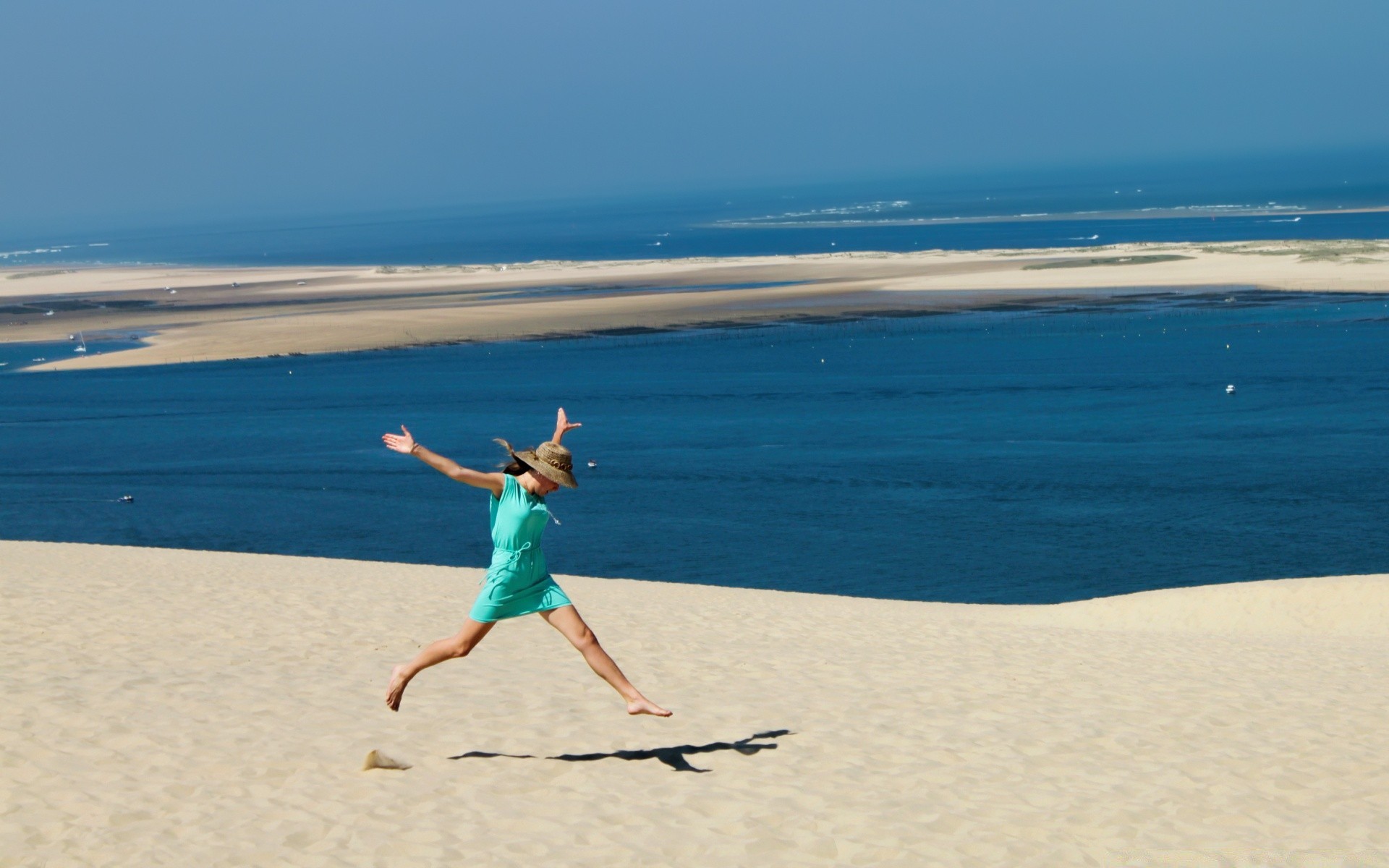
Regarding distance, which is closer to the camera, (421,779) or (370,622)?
(421,779)

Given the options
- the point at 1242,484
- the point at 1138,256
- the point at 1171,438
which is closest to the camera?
the point at 1242,484

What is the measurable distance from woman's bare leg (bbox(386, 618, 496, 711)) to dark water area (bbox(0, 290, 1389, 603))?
16.1m

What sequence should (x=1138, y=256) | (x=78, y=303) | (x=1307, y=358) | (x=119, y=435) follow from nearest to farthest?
1. (x=119, y=435)
2. (x=1307, y=358)
3. (x=1138, y=256)
4. (x=78, y=303)

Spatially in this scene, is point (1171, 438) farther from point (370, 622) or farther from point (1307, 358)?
point (370, 622)

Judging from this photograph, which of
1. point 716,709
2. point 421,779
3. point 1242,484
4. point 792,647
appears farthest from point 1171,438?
point 421,779

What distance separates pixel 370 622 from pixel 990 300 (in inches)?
2257

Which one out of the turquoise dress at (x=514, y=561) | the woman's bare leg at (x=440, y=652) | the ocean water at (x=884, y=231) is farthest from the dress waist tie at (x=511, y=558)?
the ocean water at (x=884, y=231)

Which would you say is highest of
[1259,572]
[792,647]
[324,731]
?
[324,731]

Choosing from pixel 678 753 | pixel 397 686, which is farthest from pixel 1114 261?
pixel 397 686

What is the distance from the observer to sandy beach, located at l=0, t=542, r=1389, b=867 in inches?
290

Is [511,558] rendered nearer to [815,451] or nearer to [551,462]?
[551,462]

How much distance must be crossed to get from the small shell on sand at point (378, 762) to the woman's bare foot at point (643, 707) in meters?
1.43

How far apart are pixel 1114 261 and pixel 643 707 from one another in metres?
77.3

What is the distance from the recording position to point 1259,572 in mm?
24250
